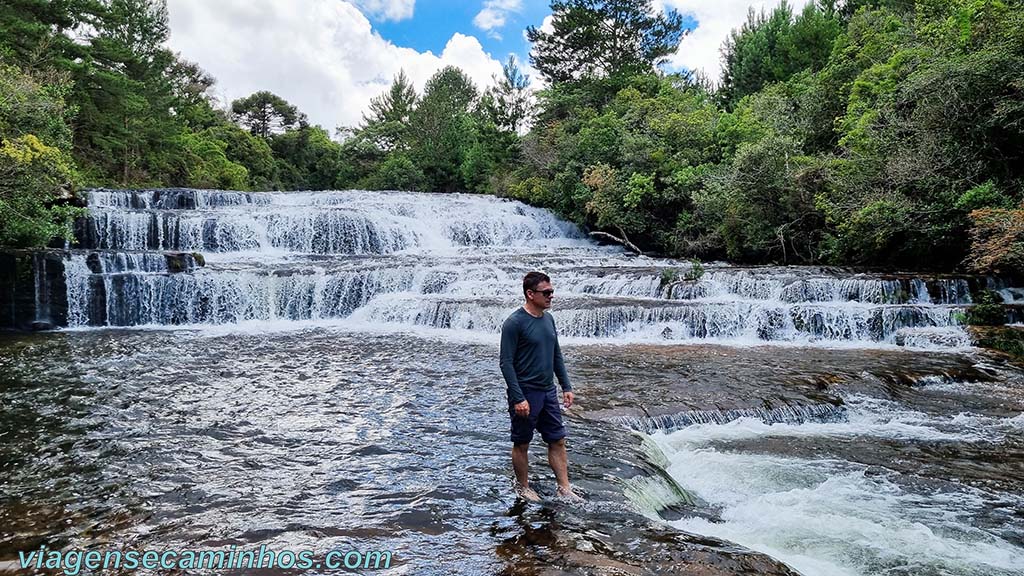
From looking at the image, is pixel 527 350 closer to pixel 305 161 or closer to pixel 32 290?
pixel 32 290

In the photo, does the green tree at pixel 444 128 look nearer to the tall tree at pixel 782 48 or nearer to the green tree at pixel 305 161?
the green tree at pixel 305 161

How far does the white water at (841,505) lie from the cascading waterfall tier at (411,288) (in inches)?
198

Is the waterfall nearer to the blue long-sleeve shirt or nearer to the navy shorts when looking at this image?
the navy shorts

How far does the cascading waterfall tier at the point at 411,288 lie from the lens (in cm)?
1148

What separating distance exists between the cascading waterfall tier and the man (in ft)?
25.9

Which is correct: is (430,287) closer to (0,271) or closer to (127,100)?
(0,271)

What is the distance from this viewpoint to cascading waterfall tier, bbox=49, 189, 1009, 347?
37.7 ft

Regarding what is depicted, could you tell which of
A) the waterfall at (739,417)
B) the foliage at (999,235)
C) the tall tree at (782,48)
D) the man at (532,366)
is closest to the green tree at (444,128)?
the tall tree at (782,48)

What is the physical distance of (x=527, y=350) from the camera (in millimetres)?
3828

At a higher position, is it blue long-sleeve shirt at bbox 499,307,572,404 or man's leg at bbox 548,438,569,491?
blue long-sleeve shirt at bbox 499,307,572,404

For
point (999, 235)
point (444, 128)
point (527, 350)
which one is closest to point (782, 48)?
point (444, 128)

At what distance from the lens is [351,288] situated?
47.8ft

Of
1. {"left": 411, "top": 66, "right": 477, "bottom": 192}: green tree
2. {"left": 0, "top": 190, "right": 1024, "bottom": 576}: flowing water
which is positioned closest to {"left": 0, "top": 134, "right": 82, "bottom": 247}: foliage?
{"left": 0, "top": 190, "right": 1024, "bottom": 576}: flowing water

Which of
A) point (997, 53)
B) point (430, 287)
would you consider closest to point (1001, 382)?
point (997, 53)
